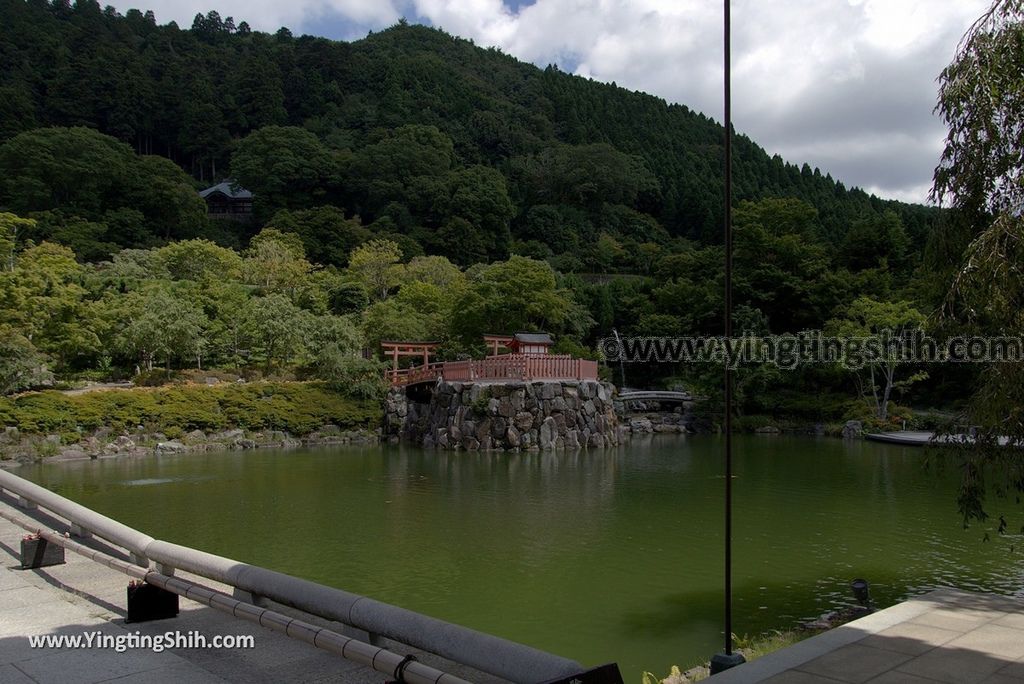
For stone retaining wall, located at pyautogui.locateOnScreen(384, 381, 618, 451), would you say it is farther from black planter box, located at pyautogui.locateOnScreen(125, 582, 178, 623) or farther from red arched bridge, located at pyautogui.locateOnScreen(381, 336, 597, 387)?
black planter box, located at pyautogui.locateOnScreen(125, 582, 178, 623)

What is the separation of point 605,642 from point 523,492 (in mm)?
7341

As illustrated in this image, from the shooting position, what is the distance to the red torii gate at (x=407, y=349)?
24094mm

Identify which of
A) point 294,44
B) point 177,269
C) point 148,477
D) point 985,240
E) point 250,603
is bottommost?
point 148,477

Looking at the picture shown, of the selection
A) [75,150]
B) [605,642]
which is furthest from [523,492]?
[75,150]

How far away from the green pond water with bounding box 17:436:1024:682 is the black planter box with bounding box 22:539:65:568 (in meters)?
2.71

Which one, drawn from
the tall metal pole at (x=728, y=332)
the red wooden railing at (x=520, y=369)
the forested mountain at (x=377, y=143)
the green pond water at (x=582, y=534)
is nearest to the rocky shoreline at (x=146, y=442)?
the green pond water at (x=582, y=534)

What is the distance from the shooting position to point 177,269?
3347cm

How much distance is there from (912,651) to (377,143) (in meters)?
59.6

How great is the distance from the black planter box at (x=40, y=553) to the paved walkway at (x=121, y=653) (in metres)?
0.18

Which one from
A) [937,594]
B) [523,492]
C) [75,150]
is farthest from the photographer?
[75,150]

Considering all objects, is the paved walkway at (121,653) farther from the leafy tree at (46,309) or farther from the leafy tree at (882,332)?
the leafy tree at (882,332)

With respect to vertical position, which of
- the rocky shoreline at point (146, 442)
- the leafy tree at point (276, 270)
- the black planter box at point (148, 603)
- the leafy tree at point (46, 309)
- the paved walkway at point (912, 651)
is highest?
the leafy tree at point (276, 270)

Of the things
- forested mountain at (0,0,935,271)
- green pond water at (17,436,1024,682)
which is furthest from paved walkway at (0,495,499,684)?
forested mountain at (0,0,935,271)

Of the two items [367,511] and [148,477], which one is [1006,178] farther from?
[148,477]
